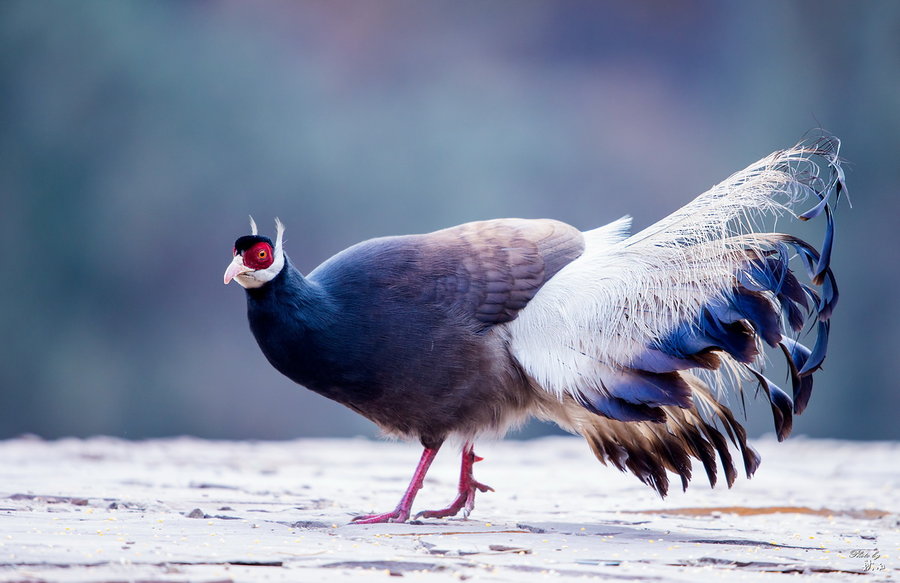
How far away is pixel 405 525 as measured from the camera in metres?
2.68

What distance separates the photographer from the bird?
2641 mm

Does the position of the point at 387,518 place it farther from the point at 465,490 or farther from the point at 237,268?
the point at 237,268

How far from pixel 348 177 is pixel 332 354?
4.02 meters

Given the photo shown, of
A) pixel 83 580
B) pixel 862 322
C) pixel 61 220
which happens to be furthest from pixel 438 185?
pixel 83 580

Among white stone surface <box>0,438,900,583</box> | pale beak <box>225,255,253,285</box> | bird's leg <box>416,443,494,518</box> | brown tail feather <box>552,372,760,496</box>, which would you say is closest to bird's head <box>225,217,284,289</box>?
pale beak <box>225,255,253,285</box>

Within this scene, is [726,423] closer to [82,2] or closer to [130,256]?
[130,256]

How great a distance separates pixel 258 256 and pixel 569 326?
93 centimetres

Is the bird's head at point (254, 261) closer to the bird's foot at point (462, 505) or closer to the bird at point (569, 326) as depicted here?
the bird at point (569, 326)

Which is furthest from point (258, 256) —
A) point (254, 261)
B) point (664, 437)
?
point (664, 437)

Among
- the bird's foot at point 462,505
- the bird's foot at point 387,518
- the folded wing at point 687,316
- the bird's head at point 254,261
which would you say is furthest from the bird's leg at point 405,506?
the bird's head at point 254,261

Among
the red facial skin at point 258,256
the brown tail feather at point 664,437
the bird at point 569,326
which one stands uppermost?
the red facial skin at point 258,256

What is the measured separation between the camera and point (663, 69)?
22.0 ft

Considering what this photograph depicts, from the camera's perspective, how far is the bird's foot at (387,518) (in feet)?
8.82

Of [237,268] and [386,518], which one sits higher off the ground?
[237,268]
